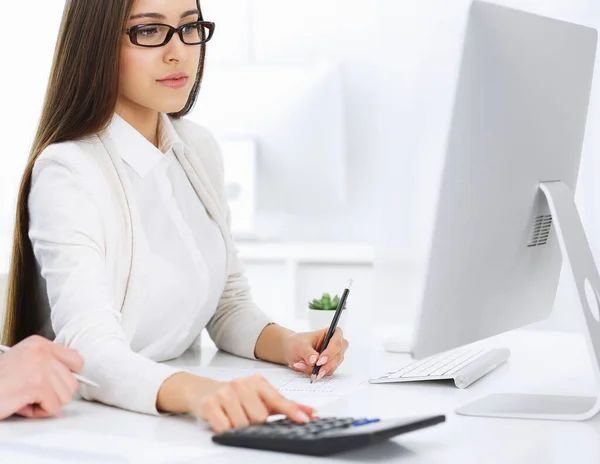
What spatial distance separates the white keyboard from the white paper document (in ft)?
0.16

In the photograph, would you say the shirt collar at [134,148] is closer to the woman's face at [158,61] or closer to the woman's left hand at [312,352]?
the woman's face at [158,61]

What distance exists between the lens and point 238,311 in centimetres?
172

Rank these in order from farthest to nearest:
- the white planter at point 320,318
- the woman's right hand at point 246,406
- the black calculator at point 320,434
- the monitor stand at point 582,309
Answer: the white planter at point 320,318
the monitor stand at point 582,309
the woman's right hand at point 246,406
the black calculator at point 320,434

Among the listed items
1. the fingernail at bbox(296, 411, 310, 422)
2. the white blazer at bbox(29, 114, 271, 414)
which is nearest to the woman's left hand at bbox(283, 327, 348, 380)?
the white blazer at bbox(29, 114, 271, 414)

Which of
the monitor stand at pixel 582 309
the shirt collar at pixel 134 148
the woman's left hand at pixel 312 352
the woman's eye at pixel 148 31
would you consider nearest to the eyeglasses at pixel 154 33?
the woman's eye at pixel 148 31

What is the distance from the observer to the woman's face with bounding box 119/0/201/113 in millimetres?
1452

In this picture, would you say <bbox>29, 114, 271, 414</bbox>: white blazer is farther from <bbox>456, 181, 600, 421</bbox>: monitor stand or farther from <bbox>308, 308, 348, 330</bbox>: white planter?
<bbox>456, 181, 600, 421</bbox>: monitor stand

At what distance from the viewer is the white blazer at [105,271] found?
1.21 metres

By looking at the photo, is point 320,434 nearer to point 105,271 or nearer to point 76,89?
point 105,271

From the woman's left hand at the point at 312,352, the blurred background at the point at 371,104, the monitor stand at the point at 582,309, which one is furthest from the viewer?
the blurred background at the point at 371,104

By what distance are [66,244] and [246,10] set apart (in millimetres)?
2571

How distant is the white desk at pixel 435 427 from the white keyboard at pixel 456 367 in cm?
1

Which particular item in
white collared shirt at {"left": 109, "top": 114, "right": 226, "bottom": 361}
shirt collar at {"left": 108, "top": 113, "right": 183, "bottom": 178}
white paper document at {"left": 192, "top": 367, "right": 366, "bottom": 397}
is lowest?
white paper document at {"left": 192, "top": 367, "right": 366, "bottom": 397}

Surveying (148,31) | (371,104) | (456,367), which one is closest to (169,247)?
(148,31)
